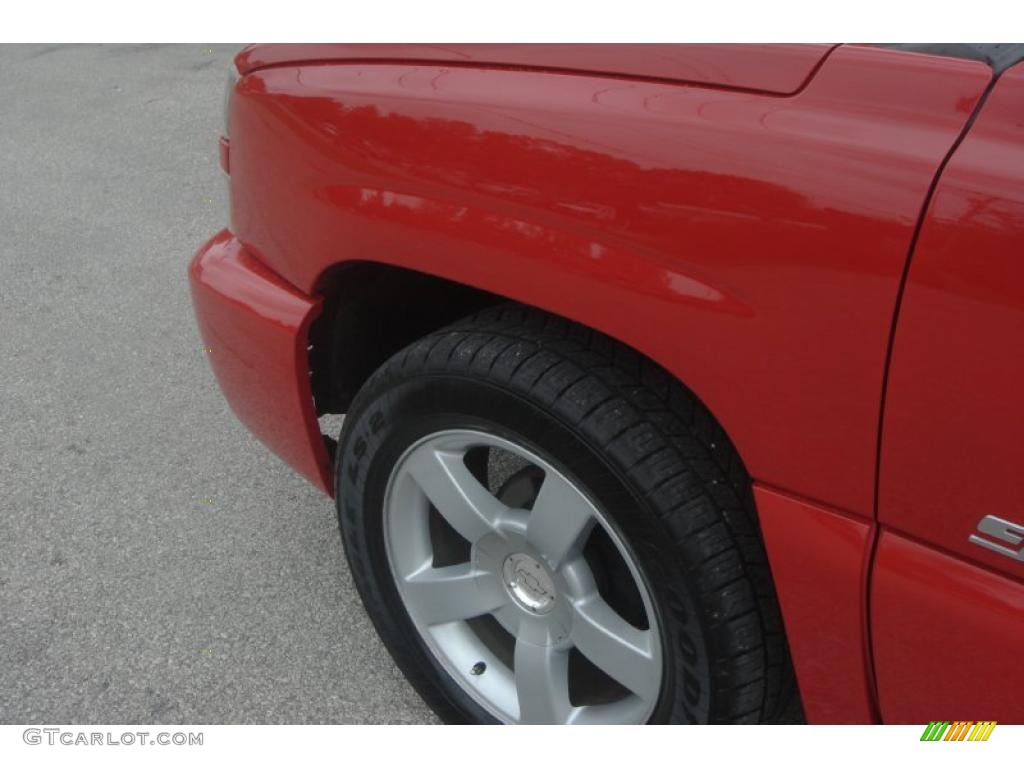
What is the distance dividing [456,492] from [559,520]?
8.4 inches

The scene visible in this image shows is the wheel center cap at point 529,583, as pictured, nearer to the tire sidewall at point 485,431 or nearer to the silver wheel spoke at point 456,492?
the silver wheel spoke at point 456,492

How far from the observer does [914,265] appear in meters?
1.08

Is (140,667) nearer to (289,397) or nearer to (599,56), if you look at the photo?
(289,397)

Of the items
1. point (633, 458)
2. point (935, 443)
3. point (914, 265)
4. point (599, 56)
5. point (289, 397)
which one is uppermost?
point (599, 56)

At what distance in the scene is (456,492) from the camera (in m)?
1.72

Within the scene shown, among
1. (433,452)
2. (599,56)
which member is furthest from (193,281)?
(599,56)

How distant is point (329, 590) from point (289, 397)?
0.65 metres

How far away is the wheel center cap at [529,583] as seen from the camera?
1721 mm

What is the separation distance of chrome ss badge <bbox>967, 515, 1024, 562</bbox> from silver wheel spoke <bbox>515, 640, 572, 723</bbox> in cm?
82

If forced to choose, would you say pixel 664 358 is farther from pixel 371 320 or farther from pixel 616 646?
pixel 371 320

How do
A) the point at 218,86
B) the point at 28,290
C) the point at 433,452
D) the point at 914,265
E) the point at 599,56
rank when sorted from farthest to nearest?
the point at 218,86 < the point at 28,290 < the point at 433,452 < the point at 599,56 < the point at 914,265

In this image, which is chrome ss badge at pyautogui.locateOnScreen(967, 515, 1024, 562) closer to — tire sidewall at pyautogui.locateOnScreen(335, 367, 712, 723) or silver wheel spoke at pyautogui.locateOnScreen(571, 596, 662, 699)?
tire sidewall at pyautogui.locateOnScreen(335, 367, 712, 723)

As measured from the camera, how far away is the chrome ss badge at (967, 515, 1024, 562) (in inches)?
44.1

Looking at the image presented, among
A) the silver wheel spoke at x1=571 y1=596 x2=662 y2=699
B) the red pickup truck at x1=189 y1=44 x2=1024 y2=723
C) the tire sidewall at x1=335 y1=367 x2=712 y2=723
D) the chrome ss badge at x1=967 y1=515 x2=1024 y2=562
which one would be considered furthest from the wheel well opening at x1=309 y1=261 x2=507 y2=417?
the chrome ss badge at x1=967 y1=515 x2=1024 y2=562
